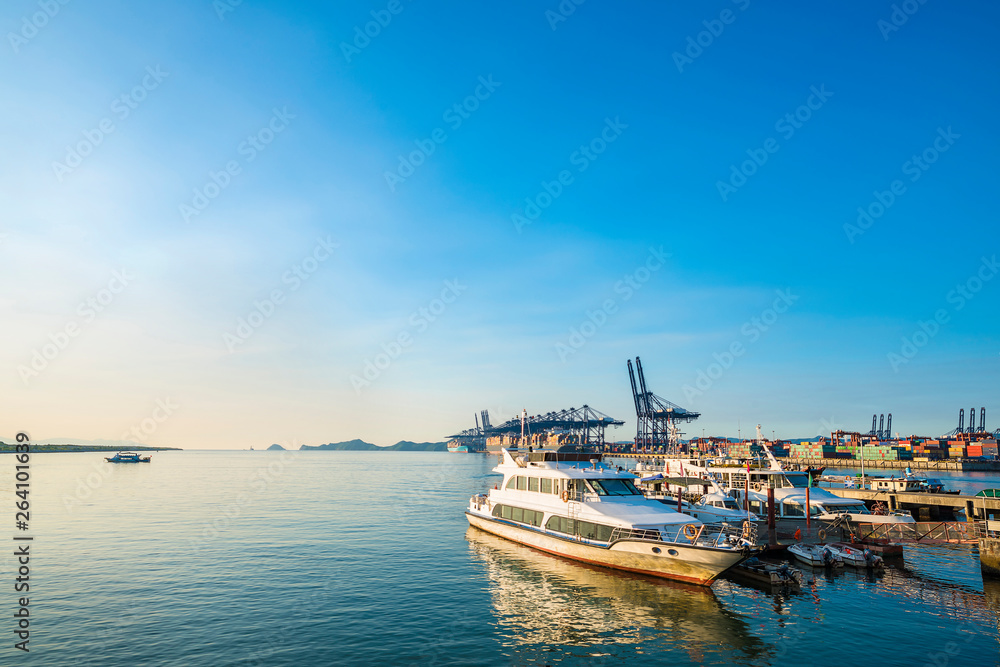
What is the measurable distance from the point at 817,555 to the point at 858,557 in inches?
82.4

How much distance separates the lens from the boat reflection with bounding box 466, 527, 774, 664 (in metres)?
19.1

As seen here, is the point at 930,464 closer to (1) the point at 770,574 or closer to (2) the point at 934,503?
(2) the point at 934,503

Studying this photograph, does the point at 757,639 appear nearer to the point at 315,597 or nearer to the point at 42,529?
the point at 315,597

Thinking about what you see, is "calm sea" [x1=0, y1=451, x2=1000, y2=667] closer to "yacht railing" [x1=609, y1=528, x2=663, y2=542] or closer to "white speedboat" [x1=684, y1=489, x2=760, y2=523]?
"yacht railing" [x1=609, y1=528, x2=663, y2=542]

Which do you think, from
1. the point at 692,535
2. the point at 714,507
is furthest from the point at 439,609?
the point at 714,507

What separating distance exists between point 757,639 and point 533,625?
864cm

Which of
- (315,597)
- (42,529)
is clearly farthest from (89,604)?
(42,529)

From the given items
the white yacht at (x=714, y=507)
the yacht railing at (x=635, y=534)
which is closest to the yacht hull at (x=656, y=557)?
the yacht railing at (x=635, y=534)

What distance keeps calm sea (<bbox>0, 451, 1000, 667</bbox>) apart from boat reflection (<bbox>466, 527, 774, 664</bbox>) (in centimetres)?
10

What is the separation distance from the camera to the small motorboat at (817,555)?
31.3 m

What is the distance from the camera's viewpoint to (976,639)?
19.8 metres

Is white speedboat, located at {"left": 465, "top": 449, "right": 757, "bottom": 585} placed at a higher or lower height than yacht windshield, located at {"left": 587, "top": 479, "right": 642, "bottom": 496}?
lower

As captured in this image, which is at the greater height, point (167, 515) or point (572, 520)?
point (572, 520)

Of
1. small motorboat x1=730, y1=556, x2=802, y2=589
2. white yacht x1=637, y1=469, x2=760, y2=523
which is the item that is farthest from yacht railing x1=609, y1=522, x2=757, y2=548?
white yacht x1=637, y1=469, x2=760, y2=523
